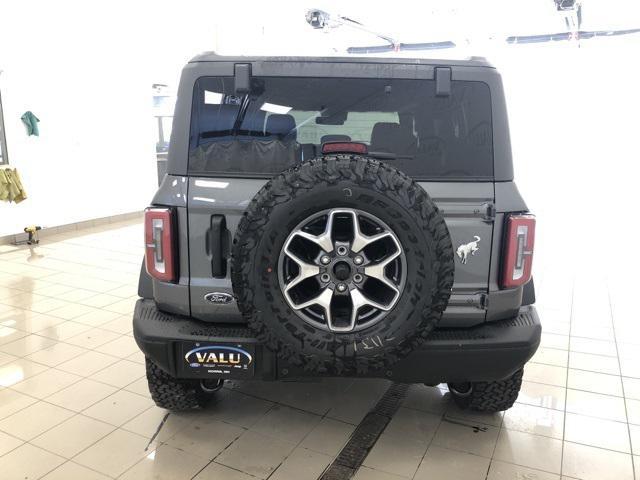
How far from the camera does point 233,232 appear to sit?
209 centimetres

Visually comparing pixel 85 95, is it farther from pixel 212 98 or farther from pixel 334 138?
pixel 334 138

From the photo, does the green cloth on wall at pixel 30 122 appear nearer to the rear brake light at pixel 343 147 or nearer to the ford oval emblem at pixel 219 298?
the ford oval emblem at pixel 219 298

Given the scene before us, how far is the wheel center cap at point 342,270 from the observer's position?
6.20 ft

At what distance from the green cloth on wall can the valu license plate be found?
5.90 metres

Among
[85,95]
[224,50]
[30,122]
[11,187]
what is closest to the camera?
[11,187]

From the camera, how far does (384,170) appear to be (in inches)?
73.2

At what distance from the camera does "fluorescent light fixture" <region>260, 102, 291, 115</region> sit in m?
2.15

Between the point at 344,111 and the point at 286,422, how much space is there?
1.49m

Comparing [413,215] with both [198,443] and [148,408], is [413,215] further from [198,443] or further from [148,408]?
[148,408]

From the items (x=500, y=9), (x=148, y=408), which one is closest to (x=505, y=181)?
(x=148, y=408)

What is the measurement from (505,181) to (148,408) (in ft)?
6.70

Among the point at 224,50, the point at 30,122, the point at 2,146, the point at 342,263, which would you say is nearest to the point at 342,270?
the point at 342,263

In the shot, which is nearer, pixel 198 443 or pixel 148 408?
pixel 198 443

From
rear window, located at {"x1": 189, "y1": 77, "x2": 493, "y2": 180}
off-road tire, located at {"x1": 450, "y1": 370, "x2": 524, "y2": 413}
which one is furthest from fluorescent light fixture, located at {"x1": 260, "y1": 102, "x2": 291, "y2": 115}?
off-road tire, located at {"x1": 450, "y1": 370, "x2": 524, "y2": 413}
